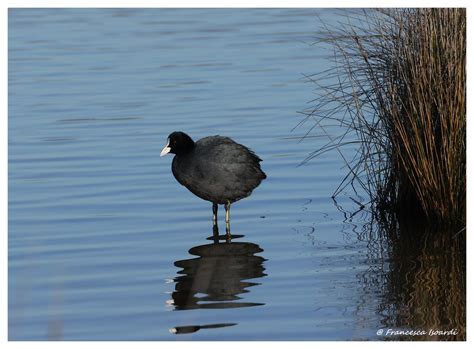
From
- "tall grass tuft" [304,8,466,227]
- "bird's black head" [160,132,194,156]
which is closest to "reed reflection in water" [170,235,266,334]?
"bird's black head" [160,132,194,156]

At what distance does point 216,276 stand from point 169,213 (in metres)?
1.85

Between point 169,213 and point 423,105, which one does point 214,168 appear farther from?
point 423,105

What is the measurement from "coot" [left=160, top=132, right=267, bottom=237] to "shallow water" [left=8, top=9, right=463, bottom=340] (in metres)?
0.31

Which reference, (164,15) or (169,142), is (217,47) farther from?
(169,142)

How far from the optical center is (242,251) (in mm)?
8555

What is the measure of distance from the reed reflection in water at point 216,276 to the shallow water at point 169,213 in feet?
0.07

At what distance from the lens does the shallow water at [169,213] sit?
6887 millimetres

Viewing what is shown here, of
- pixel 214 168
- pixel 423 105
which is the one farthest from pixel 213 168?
pixel 423 105

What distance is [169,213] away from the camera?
9.65 metres

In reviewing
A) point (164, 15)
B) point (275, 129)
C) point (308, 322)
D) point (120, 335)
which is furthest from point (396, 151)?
point (164, 15)

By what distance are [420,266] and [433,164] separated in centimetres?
81

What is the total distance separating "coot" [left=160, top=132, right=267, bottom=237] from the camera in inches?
356

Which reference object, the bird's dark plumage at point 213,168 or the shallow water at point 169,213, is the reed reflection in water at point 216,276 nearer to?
the shallow water at point 169,213

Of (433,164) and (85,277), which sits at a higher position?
(433,164)
